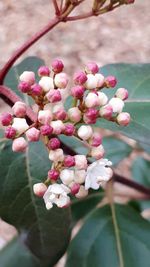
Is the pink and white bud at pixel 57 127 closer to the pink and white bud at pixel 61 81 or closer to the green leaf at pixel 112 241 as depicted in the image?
the pink and white bud at pixel 61 81

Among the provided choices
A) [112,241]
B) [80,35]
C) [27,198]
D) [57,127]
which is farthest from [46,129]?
[80,35]

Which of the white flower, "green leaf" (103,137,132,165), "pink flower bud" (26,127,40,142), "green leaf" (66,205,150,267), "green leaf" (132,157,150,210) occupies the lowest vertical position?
"green leaf" (132,157,150,210)

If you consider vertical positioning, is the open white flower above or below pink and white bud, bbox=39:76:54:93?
below

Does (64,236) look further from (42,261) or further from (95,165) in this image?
(95,165)

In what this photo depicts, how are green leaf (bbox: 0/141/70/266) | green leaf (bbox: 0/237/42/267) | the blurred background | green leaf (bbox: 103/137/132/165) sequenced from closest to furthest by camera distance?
green leaf (bbox: 0/141/70/266) < green leaf (bbox: 0/237/42/267) < green leaf (bbox: 103/137/132/165) < the blurred background

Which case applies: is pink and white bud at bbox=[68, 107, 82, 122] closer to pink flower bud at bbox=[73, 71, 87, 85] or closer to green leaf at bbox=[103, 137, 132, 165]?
pink flower bud at bbox=[73, 71, 87, 85]

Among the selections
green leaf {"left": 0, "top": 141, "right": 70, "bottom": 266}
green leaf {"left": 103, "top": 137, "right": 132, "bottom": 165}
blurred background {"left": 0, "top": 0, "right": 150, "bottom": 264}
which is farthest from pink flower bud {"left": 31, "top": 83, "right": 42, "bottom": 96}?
blurred background {"left": 0, "top": 0, "right": 150, "bottom": 264}

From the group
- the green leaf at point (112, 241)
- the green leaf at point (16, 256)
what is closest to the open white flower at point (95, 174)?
the green leaf at point (112, 241)
